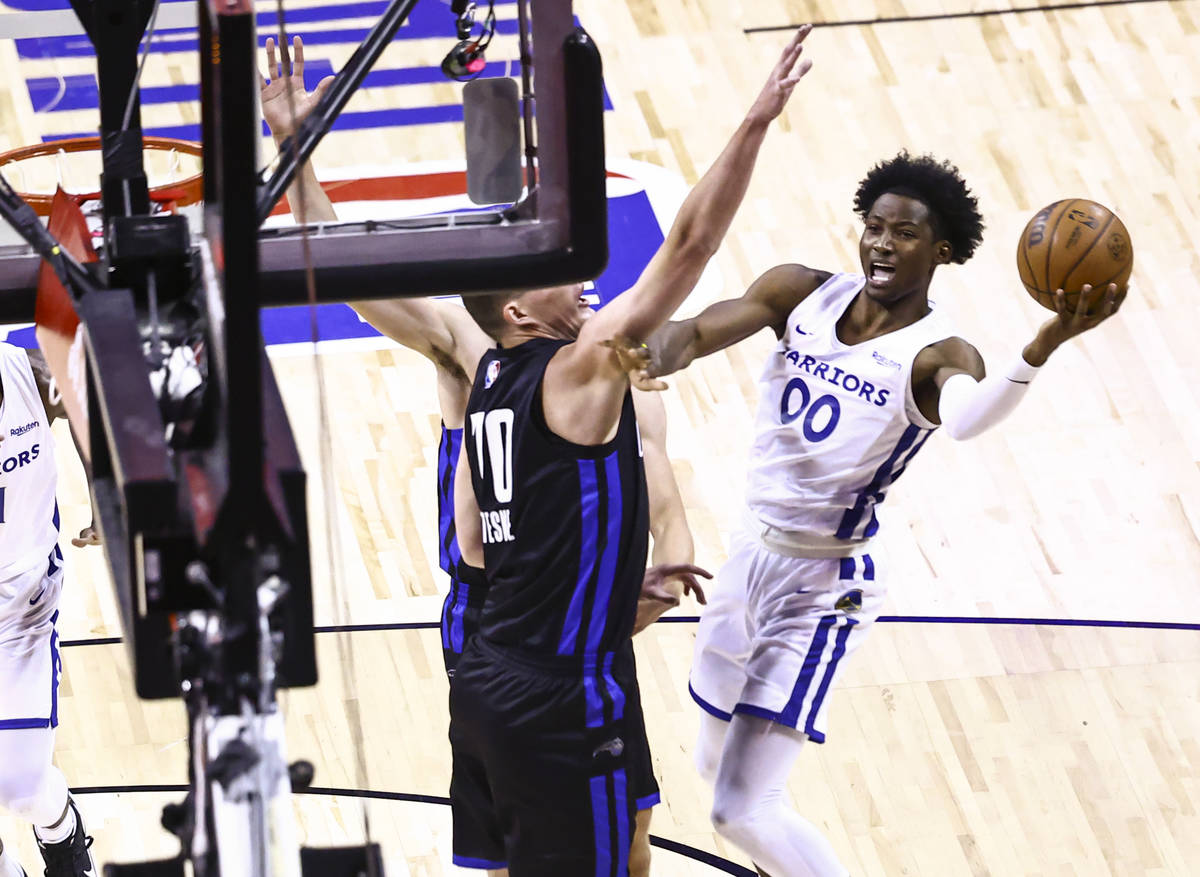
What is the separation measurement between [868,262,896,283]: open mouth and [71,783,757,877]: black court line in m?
1.64

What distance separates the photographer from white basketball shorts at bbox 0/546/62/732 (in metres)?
4.84

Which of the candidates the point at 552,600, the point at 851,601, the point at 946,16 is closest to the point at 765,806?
the point at 851,601

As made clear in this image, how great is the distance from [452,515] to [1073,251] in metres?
1.62

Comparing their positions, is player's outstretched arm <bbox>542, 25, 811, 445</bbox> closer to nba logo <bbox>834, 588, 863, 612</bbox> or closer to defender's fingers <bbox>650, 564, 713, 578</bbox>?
defender's fingers <bbox>650, 564, 713, 578</bbox>

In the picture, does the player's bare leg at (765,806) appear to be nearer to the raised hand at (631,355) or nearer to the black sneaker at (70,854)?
the raised hand at (631,355)

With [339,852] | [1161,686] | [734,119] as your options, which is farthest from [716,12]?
[339,852]

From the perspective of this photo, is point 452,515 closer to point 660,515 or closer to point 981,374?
point 660,515

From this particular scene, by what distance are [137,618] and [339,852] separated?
0.40 metres

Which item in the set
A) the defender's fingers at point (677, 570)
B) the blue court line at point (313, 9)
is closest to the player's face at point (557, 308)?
the defender's fingers at point (677, 570)

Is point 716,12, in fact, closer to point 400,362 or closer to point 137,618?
point 400,362

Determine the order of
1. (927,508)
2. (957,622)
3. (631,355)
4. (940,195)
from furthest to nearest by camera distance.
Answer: (927,508), (957,622), (940,195), (631,355)

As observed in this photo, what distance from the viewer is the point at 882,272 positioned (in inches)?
187

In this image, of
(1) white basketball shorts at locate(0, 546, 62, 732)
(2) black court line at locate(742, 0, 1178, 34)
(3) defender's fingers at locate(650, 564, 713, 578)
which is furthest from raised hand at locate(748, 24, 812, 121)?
(2) black court line at locate(742, 0, 1178, 34)

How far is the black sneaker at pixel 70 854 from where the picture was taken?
4898 mm
